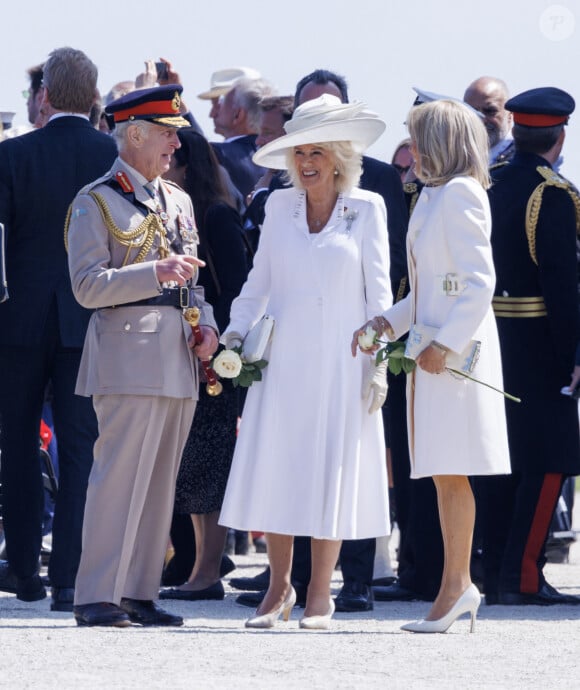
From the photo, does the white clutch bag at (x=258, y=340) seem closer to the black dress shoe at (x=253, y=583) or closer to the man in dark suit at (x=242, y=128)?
the black dress shoe at (x=253, y=583)

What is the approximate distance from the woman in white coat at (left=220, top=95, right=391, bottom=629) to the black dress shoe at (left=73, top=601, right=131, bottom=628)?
0.47 m

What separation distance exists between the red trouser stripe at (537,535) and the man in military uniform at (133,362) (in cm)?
179

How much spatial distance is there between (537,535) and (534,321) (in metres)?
0.94

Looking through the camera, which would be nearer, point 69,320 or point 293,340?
point 293,340

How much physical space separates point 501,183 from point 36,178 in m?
2.08

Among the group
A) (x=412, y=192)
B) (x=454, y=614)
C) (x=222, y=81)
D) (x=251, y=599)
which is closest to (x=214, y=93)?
(x=222, y=81)

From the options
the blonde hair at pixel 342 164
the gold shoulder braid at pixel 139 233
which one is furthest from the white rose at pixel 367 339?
the gold shoulder braid at pixel 139 233

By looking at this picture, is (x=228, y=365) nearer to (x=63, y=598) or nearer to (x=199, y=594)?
(x=63, y=598)

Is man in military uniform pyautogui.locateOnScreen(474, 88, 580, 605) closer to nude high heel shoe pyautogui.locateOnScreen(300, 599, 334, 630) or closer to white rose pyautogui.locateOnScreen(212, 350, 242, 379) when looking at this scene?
nude high heel shoe pyautogui.locateOnScreen(300, 599, 334, 630)

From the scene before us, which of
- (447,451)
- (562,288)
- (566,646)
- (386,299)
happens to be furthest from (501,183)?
(566,646)

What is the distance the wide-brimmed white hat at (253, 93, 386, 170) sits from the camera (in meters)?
7.00

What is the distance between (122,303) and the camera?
22.0 feet

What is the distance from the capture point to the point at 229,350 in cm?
688

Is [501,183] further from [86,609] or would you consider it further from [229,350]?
[86,609]
